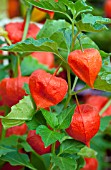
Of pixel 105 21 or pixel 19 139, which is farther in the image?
pixel 19 139

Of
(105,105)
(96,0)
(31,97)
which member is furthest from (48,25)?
(96,0)

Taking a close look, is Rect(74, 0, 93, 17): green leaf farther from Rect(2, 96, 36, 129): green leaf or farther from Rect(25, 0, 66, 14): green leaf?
Rect(2, 96, 36, 129): green leaf

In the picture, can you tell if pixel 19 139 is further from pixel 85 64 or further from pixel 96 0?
pixel 96 0

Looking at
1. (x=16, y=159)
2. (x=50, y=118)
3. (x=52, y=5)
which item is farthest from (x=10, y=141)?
(x=52, y=5)

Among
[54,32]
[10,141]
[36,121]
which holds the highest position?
[54,32]

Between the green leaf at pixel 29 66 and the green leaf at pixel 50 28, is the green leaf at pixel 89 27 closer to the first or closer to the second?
the green leaf at pixel 50 28

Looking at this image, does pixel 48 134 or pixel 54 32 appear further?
pixel 54 32

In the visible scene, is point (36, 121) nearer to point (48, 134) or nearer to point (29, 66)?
point (48, 134)
